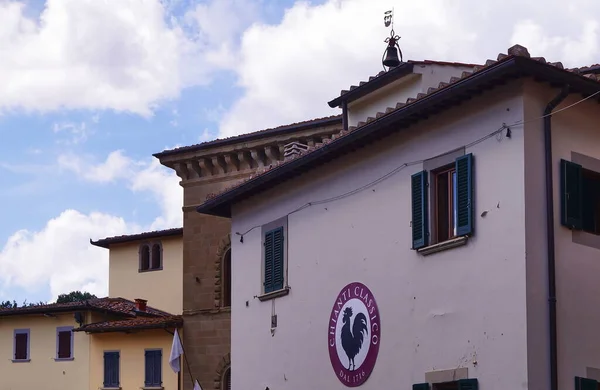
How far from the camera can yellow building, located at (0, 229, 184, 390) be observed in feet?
129

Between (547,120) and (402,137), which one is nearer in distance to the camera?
(547,120)

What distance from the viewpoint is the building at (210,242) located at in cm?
3559

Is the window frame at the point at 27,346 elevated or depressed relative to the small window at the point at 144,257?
depressed

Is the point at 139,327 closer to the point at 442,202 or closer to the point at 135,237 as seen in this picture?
the point at 135,237

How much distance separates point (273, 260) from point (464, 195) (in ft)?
21.9

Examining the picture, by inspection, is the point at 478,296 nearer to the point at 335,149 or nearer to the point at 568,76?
the point at 568,76

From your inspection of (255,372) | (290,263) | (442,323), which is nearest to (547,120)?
(442,323)

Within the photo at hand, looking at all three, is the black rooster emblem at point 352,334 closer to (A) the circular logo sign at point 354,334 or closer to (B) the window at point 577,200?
(A) the circular logo sign at point 354,334

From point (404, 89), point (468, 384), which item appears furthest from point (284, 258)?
point (468, 384)

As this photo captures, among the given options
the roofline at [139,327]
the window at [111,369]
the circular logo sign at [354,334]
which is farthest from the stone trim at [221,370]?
the circular logo sign at [354,334]

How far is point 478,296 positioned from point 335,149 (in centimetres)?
471

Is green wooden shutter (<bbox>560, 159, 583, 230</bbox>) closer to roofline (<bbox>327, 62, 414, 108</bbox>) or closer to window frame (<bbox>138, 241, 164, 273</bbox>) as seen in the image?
roofline (<bbox>327, 62, 414, 108</bbox>)

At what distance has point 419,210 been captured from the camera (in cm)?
1825

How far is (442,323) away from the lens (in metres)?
17.6
